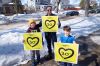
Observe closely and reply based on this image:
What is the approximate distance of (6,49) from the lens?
1201cm

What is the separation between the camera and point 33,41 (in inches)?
380

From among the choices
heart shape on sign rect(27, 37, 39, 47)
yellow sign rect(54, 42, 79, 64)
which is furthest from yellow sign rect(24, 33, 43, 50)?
yellow sign rect(54, 42, 79, 64)

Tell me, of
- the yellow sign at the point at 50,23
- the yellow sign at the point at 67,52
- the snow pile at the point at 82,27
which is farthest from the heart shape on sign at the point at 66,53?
the snow pile at the point at 82,27

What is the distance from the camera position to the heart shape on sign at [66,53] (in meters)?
8.33

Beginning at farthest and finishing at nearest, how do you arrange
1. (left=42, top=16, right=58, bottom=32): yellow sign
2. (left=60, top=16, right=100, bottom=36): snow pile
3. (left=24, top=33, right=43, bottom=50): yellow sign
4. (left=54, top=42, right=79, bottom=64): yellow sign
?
(left=60, top=16, right=100, bottom=36): snow pile
(left=42, top=16, right=58, bottom=32): yellow sign
(left=24, top=33, right=43, bottom=50): yellow sign
(left=54, top=42, right=79, bottom=64): yellow sign

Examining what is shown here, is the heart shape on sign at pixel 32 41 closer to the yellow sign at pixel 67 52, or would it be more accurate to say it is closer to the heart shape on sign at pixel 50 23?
the heart shape on sign at pixel 50 23

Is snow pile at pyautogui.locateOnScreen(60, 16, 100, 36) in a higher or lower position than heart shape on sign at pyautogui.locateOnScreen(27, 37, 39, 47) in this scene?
lower

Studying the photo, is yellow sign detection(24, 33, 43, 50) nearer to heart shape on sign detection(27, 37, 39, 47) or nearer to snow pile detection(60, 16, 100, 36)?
heart shape on sign detection(27, 37, 39, 47)

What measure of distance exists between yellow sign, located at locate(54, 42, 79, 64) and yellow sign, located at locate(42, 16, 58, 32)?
2.22m

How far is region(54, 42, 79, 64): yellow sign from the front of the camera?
829 cm

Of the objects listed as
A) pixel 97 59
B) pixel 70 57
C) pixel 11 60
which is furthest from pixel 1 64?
pixel 97 59

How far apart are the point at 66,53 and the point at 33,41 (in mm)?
1639

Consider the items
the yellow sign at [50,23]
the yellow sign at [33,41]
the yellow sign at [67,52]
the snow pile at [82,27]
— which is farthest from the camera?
the snow pile at [82,27]

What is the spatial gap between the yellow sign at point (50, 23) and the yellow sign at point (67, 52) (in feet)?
7.27
